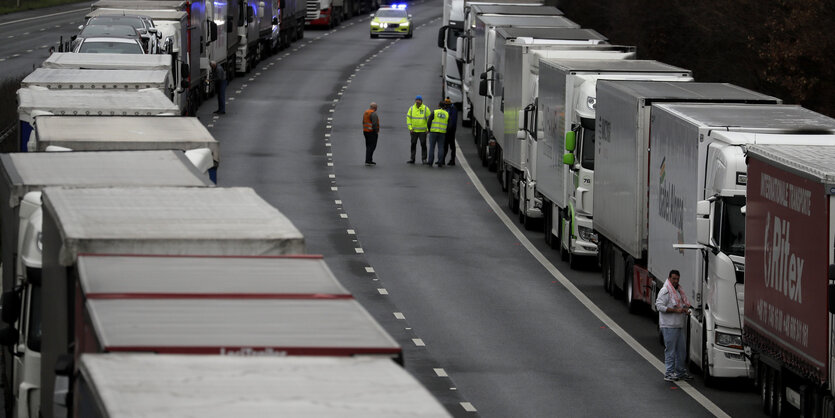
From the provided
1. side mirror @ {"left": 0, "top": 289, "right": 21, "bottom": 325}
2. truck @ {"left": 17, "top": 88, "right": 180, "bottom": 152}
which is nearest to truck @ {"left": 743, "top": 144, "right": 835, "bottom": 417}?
side mirror @ {"left": 0, "top": 289, "right": 21, "bottom": 325}

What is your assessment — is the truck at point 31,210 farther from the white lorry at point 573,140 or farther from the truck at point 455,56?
the truck at point 455,56

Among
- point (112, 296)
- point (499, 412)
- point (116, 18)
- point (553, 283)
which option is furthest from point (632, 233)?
point (116, 18)

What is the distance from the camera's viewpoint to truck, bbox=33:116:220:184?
774 inches

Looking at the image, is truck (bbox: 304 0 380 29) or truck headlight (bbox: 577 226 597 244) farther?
truck (bbox: 304 0 380 29)

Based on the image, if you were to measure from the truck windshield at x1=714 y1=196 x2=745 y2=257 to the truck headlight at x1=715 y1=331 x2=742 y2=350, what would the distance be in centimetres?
98

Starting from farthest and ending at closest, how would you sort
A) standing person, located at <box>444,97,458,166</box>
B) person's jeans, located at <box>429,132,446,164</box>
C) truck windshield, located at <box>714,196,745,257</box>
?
1. person's jeans, located at <box>429,132,446,164</box>
2. standing person, located at <box>444,97,458,166</box>
3. truck windshield, located at <box>714,196,745,257</box>

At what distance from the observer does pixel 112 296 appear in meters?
10.1

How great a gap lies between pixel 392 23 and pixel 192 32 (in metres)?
34.8

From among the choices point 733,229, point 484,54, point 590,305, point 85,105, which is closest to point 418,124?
point 484,54

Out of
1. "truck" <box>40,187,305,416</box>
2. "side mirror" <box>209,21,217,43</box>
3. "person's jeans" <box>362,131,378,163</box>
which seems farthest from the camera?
"side mirror" <box>209,21,217,43</box>

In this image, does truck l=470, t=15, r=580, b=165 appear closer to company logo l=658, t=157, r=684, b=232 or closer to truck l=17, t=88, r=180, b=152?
truck l=17, t=88, r=180, b=152

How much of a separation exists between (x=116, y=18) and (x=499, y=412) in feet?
91.8

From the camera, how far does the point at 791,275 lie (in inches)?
677

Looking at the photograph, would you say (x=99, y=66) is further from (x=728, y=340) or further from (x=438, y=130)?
(x=728, y=340)
